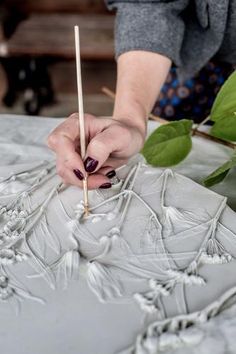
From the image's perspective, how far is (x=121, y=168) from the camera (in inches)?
28.7

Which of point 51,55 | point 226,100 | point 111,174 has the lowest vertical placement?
point 51,55

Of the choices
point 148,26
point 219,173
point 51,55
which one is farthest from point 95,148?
point 51,55

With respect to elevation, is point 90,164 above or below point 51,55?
above

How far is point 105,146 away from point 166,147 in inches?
2.8

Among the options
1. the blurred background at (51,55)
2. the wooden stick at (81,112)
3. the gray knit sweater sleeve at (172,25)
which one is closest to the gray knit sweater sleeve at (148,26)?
the gray knit sweater sleeve at (172,25)

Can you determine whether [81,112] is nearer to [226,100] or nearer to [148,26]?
[226,100]

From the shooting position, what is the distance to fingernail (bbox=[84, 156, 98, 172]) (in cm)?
65

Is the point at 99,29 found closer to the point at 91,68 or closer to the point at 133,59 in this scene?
the point at 91,68

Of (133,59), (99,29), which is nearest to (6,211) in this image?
(133,59)

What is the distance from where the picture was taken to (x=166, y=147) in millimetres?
662

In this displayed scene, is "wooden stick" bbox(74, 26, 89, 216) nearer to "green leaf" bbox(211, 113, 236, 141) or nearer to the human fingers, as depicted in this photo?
the human fingers

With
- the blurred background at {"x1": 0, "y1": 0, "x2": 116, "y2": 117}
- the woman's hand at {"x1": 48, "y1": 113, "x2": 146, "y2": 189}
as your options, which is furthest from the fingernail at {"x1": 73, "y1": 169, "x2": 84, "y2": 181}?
the blurred background at {"x1": 0, "y1": 0, "x2": 116, "y2": 117}

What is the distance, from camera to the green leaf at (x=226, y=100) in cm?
61

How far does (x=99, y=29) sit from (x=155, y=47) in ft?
5.03
